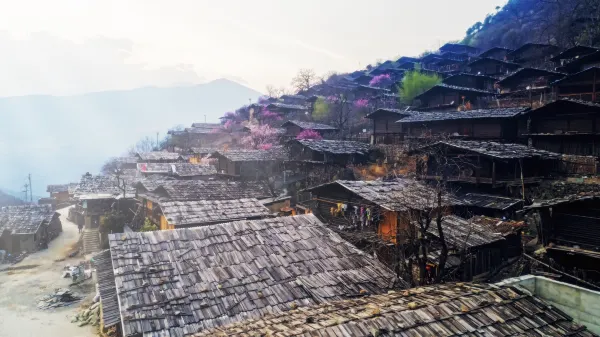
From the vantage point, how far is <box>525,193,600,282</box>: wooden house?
51.8ft

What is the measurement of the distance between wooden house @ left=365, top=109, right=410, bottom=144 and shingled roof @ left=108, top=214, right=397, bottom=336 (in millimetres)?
28772

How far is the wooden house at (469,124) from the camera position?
32.2 metres

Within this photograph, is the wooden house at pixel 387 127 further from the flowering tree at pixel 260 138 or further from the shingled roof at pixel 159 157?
the shingled roof at pixel 159 157

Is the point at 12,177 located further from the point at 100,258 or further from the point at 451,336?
the point at 451,336

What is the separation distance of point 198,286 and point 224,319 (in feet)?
4.89

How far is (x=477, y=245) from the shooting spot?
55.8 feet

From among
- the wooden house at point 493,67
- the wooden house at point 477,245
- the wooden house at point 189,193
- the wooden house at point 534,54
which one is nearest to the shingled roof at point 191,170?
the wooden house at point 189,193

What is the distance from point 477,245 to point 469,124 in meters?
20.3

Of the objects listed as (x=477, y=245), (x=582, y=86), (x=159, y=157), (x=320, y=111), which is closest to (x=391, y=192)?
(x=477, y=245)

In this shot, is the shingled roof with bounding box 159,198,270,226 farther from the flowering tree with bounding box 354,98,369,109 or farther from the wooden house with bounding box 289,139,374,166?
the flowering tree with bounding box 354,98,369,109

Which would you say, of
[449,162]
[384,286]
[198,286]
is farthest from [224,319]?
[449,162]

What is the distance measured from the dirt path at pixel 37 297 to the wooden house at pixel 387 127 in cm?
3177

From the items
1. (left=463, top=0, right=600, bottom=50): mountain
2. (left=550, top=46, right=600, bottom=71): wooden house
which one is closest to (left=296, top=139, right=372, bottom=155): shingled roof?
(left=550, top=46, right=600, bottom=71): wooden house

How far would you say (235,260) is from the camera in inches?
505
